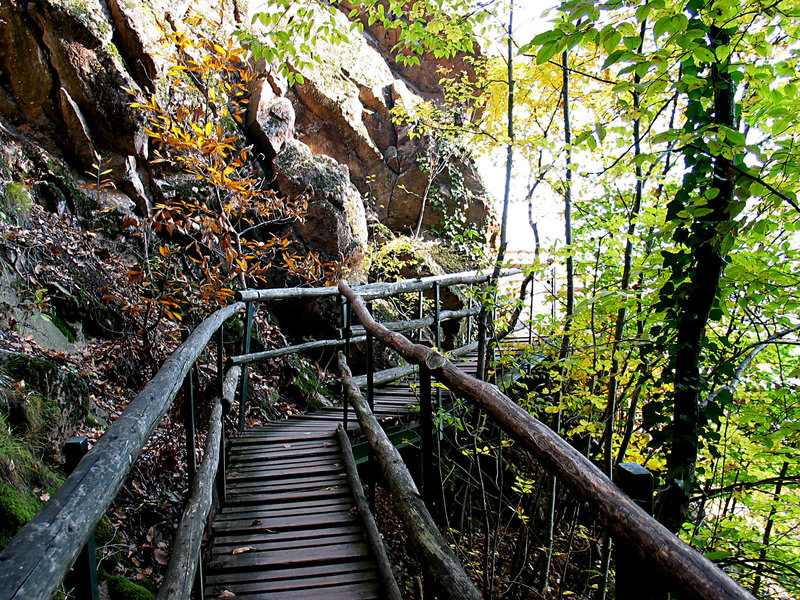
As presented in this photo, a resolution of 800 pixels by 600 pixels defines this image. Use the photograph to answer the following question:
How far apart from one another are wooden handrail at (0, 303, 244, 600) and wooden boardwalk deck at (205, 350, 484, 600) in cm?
150

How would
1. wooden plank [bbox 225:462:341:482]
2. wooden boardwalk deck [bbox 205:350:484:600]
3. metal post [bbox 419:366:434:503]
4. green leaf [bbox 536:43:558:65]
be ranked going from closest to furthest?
green leaf [bbox 536:43:558:65]
metal post [bbox 419:366:434:503]
wooden boardwalk deck [bbox 205:350:484:600]
wooden plank [bbox 225:462:341:482]

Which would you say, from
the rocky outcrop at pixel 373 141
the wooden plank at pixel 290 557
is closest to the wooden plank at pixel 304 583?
the wooden plank at pixel 290 557

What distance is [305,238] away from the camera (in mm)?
7969

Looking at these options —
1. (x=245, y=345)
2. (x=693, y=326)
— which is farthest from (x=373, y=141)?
(x=693, y=326)

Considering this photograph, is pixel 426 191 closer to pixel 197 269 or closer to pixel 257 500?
pixel 197 269

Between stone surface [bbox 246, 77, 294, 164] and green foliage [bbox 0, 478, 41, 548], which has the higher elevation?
stone surface [bbox 246, 77, 294, 164]

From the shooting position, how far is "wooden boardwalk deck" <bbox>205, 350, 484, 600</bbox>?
241 centimetres

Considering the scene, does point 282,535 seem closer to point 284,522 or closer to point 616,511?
point 284,522

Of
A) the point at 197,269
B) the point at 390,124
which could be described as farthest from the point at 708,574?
the point at 390,124

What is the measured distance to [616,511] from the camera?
97 cm

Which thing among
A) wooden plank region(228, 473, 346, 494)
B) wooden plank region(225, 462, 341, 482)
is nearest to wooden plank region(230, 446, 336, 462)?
wooden plank region(225, 462, 341, 482)

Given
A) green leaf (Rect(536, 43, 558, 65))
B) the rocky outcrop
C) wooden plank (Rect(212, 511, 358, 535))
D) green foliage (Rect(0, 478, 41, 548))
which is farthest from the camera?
the rocky outcrop

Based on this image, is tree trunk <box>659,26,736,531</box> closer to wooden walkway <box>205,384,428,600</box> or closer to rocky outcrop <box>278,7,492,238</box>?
wooden walkway <box>205,384,428,600</box>

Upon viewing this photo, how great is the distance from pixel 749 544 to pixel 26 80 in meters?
8.27
